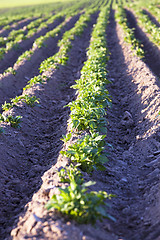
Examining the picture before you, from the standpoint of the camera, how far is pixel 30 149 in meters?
6.32

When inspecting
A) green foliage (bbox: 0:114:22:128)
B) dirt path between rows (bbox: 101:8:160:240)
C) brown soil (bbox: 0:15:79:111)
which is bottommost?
dirt path between rows (bbox: 101:8:160:240)

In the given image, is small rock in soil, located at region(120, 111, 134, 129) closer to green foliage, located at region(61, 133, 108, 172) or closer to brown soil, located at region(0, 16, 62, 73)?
green foliage, located at region(61, 133, 108, 172)

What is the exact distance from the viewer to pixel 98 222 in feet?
11.2

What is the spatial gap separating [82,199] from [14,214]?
179 cm

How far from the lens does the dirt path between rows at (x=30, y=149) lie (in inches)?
185

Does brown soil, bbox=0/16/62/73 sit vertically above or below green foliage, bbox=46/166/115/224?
above

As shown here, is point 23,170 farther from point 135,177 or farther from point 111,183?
point 135,177

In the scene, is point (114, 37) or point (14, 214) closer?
point (14, 214)

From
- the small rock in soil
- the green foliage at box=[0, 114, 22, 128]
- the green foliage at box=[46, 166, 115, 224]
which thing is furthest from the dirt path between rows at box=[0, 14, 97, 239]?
the small rock in soil

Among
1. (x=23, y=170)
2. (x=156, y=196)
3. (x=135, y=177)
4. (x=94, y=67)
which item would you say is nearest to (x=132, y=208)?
(x=156, y=196)

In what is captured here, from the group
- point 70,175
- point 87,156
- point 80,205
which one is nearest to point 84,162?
point 87,156

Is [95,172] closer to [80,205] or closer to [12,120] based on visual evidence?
[80,205]

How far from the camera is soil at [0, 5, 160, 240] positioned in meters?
3.41

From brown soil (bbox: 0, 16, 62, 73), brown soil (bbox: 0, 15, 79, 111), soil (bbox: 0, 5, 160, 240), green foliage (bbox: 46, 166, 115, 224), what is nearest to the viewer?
green foliage (bbox: 46, 166, 115, 224)
